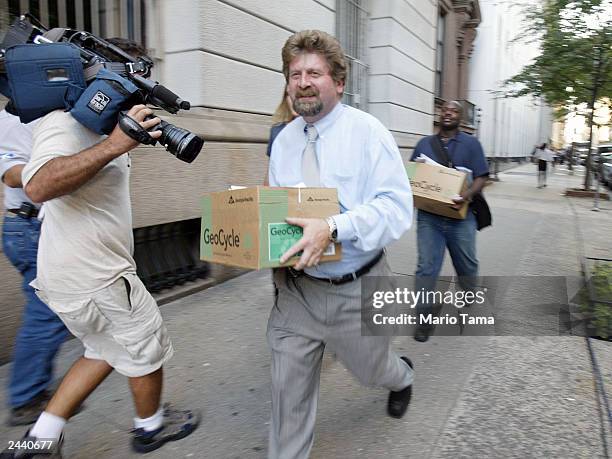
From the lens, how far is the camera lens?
195cm

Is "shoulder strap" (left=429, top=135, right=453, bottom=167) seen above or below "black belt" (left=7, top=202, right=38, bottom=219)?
above

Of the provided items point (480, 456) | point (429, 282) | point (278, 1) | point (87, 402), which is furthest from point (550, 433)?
point (278, 1)

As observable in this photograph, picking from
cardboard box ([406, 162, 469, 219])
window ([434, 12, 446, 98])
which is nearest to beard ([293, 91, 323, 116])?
cardboard box ([406, 162, 469, 219])

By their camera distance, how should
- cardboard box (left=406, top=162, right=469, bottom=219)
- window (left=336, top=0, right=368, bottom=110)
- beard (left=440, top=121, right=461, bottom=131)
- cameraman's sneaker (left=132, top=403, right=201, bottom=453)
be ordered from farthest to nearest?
1. window (left=336, top=0, right=368, bottom=110)
2. beard (left=440, top=121, right=461, bottom=131)
3. cardboard box (left=406, top=162, right=469, bottom=219)
4. cameraman's sneaker (left=132, top=403, right=201, bottom=453)

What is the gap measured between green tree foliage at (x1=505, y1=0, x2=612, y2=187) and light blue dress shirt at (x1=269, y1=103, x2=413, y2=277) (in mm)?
14576

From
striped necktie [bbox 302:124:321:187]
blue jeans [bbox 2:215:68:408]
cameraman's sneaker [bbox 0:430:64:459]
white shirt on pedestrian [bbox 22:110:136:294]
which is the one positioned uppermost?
striped necktie [bbox 302:124:321:187]

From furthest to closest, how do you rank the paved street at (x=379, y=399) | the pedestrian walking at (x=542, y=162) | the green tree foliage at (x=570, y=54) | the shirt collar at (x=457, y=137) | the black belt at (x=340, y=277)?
the pedestrian walking at (x=542, y=162)
the green tree foliage at (x=570, y=54)
the shirt collar at (x=457, y=137)
the paved street at (x=379, y=399)
the black belt at (x=340, y=277)

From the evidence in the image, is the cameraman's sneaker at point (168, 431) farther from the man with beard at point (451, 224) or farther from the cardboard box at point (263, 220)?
the man with beard at point (451, 224)

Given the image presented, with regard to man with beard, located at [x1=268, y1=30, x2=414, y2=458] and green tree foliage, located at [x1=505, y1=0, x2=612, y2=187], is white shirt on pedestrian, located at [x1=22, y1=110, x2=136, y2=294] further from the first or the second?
green tree foliage, located at [x1=505, y1=0, x2=612, y2=187]

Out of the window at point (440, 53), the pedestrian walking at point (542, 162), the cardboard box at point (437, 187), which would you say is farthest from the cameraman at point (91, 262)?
the pedestrian walking at point (542, 162)

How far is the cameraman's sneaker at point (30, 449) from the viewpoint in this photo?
2.24m

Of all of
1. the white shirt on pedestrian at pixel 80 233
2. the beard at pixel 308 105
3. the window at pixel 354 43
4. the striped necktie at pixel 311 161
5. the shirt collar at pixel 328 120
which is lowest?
the white shirt on pedestrian at pixel 80 233

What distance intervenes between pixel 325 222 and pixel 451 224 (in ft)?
7.73

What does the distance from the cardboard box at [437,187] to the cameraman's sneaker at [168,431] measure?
7.22 ft
